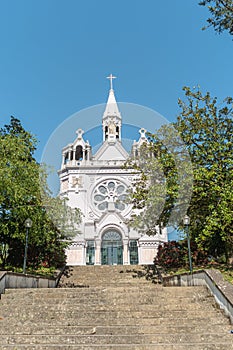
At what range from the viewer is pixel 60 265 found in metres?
16.2

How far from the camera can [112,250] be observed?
2584cm

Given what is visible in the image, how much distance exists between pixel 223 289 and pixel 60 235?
37.5ft

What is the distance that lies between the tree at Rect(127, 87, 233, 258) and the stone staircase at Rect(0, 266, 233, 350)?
12.8 feet

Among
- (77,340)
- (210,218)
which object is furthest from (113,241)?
(77,340)

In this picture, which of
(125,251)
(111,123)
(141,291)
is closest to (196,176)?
(141,291)

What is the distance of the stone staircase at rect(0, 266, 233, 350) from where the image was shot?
200 inches

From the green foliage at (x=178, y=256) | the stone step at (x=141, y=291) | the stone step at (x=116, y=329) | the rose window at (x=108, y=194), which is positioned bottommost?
the stone step at (x=116, y=329)

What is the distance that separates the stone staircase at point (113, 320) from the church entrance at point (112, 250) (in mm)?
17851

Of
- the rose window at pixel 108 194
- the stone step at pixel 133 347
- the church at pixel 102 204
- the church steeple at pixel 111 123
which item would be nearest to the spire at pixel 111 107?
the church steeple at pixel 111 123

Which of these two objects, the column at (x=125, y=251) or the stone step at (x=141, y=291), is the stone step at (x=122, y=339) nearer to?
the stone step at (x=141, y=291)

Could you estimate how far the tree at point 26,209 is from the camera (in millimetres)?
11641

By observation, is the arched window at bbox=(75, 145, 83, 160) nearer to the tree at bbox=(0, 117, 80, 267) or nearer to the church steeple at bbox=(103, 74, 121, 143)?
the church steeple at bbox=(103, 74, 121, 143)

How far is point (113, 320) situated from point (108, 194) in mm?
22513

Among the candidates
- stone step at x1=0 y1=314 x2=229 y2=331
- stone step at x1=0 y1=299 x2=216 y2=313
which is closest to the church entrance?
stone step at x1=0 y1=299 x2=216 y2=313
